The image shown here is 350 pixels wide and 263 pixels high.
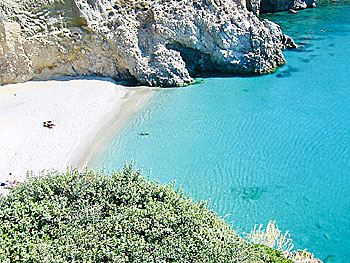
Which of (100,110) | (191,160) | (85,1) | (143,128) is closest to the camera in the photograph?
(191,160)

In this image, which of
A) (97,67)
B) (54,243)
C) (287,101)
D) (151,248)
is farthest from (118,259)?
(97,67)

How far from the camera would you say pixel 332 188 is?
17.0 metres

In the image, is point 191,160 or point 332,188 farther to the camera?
point 191,160

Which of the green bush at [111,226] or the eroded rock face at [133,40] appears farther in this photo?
the eroded rock face at [133,40]

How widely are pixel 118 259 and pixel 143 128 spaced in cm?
1364

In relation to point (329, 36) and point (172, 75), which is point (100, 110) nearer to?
point (172, 75)

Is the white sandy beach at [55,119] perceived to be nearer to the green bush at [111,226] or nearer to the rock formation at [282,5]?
the green bush at [111,226]

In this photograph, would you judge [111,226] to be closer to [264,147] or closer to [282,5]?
[264,147]

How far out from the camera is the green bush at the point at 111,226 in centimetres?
1017

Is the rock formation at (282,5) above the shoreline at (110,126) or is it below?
above

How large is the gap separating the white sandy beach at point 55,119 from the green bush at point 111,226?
689 centimetres

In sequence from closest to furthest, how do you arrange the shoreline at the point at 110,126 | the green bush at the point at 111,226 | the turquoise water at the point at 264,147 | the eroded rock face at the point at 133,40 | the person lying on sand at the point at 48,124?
1. the green bush at the point at 111,226
2. the turquoise water at the point at 264,147
3. the shoreline at the point at 110,126
4. the person lying on sand at the point at 48,124
5. the eroded rock face at the point at 133,40

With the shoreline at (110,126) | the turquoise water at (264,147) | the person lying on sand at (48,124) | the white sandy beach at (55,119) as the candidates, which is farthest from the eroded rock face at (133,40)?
the person lying on sand at (48,124)

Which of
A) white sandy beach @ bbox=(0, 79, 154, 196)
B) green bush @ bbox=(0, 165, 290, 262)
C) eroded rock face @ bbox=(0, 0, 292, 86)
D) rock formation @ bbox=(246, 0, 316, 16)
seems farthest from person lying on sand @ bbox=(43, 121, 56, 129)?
rock formation @ bbox=(246, 0, 316, 16)
